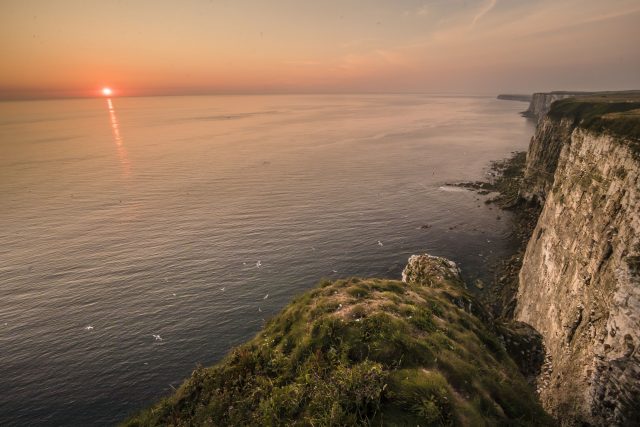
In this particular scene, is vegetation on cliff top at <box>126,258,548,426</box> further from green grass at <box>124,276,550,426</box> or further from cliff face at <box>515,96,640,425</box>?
cliff face at <box>515,96,640,425</box>

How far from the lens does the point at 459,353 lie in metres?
18.5

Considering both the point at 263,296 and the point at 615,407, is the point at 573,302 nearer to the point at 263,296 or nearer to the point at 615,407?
the point at 615,407

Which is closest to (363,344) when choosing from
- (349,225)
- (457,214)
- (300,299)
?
(300,299)

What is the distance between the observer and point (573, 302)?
2408 centimetres

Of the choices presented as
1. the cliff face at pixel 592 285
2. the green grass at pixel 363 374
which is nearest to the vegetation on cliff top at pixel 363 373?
the green grass at pixel 363 374

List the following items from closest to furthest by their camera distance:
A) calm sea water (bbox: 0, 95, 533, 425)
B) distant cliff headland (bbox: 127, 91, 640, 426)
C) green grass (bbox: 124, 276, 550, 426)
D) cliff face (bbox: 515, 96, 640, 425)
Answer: green grass (bbox: 124, 276, 550, 426)
distant cliff headland (bbox: 127, 91, 640, 426)
cliff face (bbox: 515, 96, 640, 425)
calm sea water (bbox: 0, 95, 533, 425)

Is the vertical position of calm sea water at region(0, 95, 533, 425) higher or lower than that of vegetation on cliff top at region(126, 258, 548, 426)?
lower

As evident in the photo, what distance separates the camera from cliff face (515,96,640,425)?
54.4 ft

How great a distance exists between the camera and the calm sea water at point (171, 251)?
4141 cm

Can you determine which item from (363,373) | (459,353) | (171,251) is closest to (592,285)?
(459,353)

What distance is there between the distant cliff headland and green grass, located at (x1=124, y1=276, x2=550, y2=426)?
0.24 feet

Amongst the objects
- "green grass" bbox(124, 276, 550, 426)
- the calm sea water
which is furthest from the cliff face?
the calm sea water

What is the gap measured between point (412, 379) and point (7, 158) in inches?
7425

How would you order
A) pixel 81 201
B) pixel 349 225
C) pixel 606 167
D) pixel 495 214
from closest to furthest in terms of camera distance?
pixel 606 167 < pixel 349 225 < pixel 495 214 < pixel 81 201
